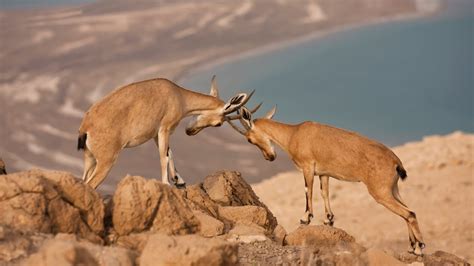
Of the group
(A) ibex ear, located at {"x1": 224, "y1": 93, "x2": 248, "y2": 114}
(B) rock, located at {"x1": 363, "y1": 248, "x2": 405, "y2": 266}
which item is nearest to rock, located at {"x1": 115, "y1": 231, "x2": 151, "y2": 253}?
(B) rock, located at {"x1": 363, "y1": 248, "x2": 405, "y2": 266}

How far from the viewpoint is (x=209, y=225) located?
46.3 feet

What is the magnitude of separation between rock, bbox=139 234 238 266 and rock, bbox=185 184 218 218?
159 inches

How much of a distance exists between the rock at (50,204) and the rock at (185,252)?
1.67 m

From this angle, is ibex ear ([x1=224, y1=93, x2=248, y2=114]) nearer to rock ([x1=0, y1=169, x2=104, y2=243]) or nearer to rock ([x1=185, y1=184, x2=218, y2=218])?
rock ([x1=185, y1=184, x2=218, y2=218])

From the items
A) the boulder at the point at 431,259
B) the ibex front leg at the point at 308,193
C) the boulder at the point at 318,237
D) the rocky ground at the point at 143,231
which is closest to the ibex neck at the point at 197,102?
the rocky ground at the point at 143,231

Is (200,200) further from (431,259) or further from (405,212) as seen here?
(431,259)

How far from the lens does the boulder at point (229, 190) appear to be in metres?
16.5

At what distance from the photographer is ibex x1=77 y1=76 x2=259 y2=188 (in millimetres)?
15523

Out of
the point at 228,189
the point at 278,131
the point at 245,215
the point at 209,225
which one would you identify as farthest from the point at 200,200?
the point at 278,131

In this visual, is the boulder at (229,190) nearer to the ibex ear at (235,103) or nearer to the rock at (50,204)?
the ibex ear at (235,103)

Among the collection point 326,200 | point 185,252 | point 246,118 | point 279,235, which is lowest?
point 185,252

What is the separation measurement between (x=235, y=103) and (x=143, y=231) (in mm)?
5261

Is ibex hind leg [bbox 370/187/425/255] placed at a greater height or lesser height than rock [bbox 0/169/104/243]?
greater

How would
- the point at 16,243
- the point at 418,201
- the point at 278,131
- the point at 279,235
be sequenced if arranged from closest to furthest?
the point at 16,243 → the point at 279,235 → the point at 278,131 → the point at 418,201
